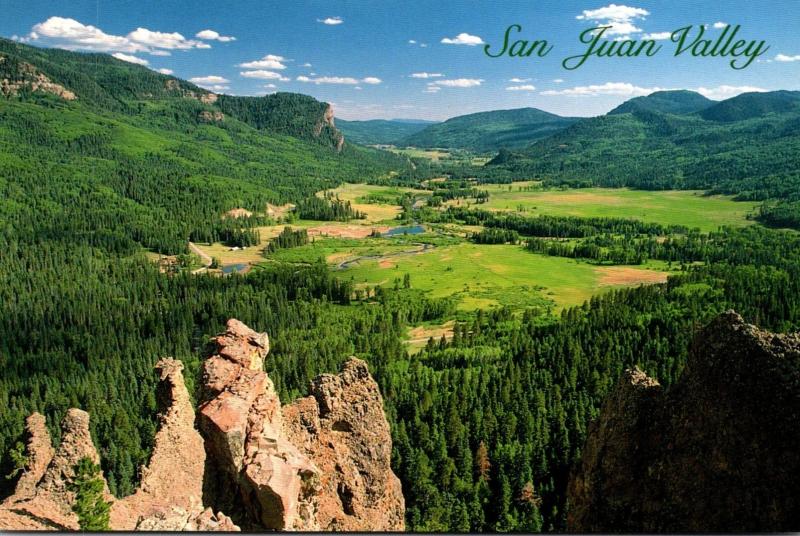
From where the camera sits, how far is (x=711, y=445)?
886 centimetres

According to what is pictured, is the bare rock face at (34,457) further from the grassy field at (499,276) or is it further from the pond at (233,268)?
the pond at (233,268)

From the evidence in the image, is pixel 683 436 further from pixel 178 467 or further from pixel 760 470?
pixel 178 467

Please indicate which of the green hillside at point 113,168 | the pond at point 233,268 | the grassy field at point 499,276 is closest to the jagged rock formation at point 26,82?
the green hillside at point 113,168

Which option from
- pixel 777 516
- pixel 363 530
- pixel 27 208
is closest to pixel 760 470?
pixel 777 516

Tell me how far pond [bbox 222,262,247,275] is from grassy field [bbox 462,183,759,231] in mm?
67117

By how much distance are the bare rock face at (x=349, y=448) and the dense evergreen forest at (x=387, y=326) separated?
8.05 meters

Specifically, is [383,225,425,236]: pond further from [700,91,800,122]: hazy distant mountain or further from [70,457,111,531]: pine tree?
[700,91,800,122]: hazy distant mountain

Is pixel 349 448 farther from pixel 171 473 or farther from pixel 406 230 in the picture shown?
pixel 406 230

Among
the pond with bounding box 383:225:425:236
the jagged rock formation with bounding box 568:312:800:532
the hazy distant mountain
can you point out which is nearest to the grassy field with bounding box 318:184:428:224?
the pond with bounding box 383:225:425:236

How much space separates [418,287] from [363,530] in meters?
57.6

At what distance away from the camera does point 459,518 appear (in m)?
23.6

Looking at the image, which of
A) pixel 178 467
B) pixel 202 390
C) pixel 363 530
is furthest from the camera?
pixel 363 530

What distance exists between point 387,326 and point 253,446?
143ft

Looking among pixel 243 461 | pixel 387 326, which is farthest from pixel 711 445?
pixel 387 326
